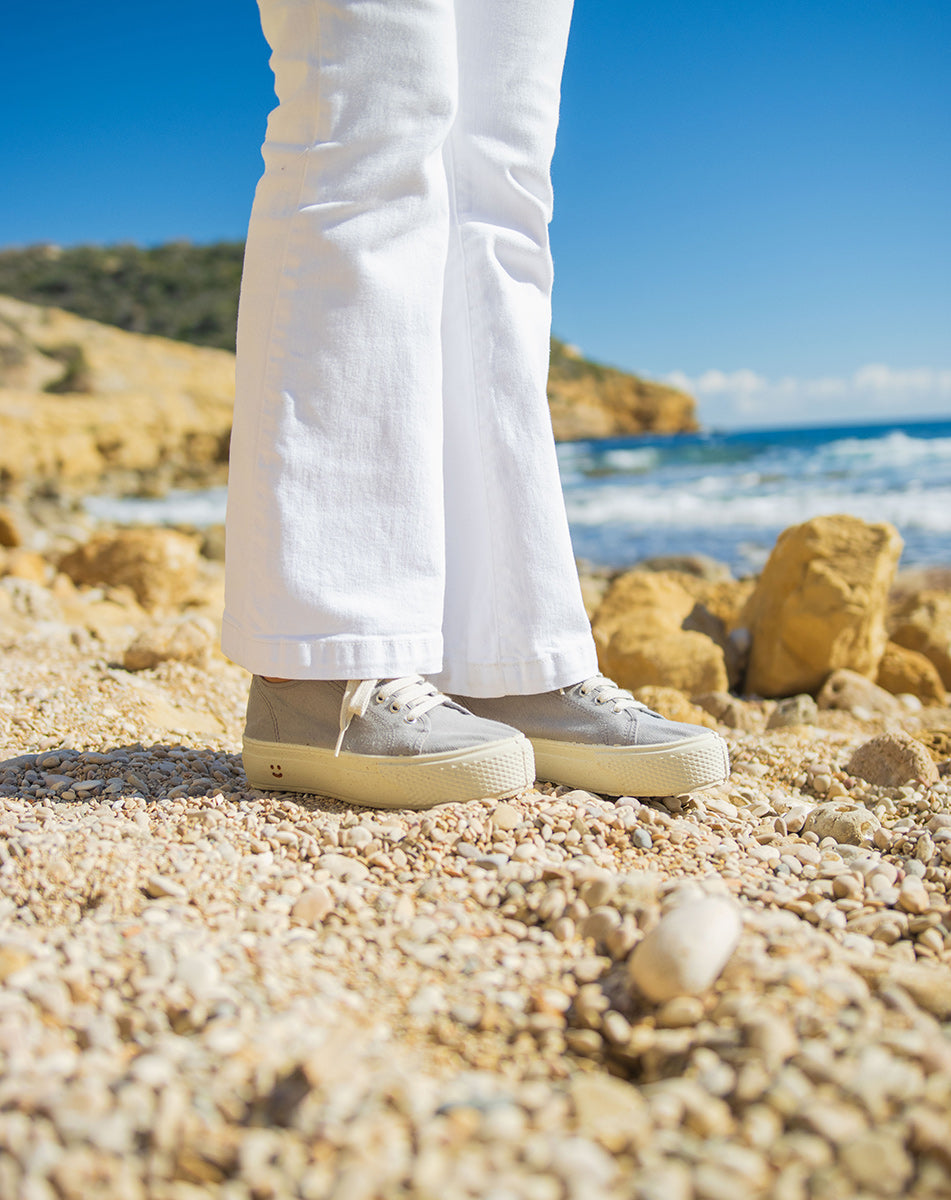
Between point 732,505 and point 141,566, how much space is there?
31.3ft

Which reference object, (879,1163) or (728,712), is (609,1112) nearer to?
(879,1163)

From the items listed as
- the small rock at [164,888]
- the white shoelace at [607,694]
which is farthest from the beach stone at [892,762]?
the small rock at [164,888]

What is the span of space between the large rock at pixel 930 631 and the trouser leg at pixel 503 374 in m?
2.55

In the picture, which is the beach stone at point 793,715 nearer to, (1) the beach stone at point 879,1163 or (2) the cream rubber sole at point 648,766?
(2) the cream rubber sole at point 648,766

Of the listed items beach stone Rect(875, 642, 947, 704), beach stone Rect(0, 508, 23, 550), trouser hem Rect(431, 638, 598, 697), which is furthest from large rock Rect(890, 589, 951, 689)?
beach stone Rect(0, 508, 23, 550)

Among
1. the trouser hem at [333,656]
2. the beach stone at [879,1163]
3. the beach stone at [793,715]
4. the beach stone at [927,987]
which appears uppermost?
the trouser hem at [333,656]

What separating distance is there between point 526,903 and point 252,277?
3.18ft

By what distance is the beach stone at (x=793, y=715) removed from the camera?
2.55 metres

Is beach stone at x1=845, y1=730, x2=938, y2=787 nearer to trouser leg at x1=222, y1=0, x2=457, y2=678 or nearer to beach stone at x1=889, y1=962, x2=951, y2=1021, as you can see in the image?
beach stone at x1=889, y1=962, x2=951, y2=1021

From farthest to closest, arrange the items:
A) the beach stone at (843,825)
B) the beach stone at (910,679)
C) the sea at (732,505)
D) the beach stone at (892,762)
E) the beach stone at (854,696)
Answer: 1. the sea at (732,505)
2. the beach stone at (910,679)
3. the beach stone at (854,696)
4. the beach stone at (892,762)
5. the beach stone at (843,825)

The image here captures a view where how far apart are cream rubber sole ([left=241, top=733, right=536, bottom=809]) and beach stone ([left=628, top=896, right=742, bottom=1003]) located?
469 mm

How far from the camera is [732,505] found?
1223 cm

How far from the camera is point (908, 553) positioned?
712 cm

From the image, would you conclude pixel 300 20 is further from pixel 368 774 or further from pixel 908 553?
pixel 908 553
